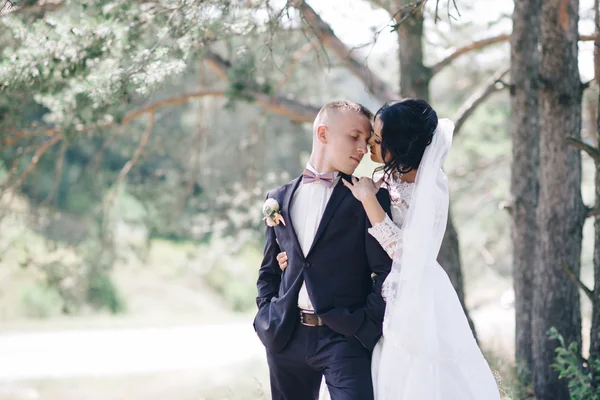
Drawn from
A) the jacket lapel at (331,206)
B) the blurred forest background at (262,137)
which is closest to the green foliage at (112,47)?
the blurred forest background at (262,137)

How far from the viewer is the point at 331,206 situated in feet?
10.7

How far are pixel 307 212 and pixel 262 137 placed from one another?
7.15 metres

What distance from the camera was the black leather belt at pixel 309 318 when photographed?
3.22 m

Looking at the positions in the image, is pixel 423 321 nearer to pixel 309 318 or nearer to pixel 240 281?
pixel 309 318

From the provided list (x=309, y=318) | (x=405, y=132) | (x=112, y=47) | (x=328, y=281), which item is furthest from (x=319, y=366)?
(x=112, y=47)

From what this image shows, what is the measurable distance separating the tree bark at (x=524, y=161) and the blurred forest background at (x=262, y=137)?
0.01 m

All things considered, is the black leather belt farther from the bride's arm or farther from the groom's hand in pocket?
the bride's arm

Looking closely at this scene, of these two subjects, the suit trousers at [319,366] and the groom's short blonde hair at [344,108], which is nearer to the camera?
the suit trousers at [319,366]

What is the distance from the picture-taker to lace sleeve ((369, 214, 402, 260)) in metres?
3.07

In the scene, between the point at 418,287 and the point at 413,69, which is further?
the point at 413,69

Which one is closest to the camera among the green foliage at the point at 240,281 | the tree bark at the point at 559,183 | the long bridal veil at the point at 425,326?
the long bridal veil at the point at 425,326

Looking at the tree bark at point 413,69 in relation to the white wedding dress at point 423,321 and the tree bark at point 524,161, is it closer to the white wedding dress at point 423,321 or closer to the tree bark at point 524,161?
the tree bark at point 524,161

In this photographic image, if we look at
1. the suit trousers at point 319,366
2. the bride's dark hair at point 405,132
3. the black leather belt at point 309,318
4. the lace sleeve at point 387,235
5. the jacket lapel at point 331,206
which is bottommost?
the suit trousers at point 319,366

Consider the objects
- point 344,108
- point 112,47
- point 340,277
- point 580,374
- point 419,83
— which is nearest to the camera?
point 340,277
